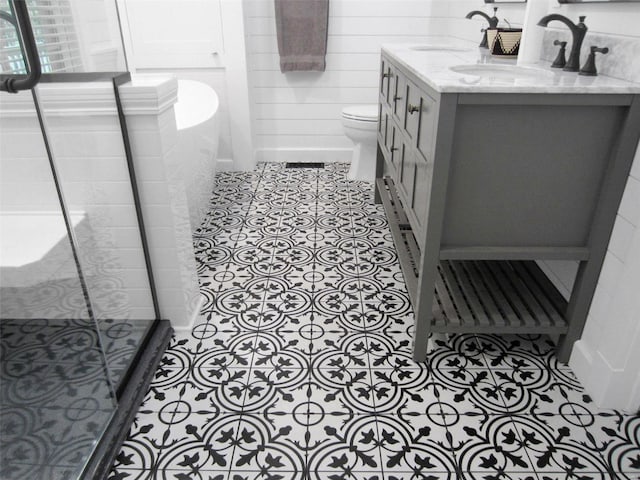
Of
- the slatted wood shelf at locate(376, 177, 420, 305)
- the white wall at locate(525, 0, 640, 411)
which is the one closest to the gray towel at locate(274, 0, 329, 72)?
the slatted wood shelf at locate(376, 177, 420, 305)

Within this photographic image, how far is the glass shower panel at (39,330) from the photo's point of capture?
1.05 meters

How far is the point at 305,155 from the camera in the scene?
3.76 metres

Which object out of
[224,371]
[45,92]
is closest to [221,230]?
[224,371]

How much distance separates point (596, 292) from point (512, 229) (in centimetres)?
34

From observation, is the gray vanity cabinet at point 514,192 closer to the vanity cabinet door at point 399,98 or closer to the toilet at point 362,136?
the vanity cabinet door at point 399,98

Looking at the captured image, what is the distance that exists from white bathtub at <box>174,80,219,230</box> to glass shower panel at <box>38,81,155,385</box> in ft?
2.15

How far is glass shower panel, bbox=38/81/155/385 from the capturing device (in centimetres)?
131

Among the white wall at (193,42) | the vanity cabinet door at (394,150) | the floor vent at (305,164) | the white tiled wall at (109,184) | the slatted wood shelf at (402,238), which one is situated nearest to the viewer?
the white tiled wall at (109,184)

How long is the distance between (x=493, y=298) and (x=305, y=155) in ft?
7.48

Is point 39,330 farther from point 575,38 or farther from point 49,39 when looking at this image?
point 575,38

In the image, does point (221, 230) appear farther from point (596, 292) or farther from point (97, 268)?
point (596, 292)

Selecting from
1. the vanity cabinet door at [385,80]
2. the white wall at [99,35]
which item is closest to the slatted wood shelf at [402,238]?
the vanity cabinet door at [385,80]

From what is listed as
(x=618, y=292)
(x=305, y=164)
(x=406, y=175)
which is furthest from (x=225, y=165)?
(x=618, y=292)

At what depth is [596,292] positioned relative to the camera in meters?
1.54
